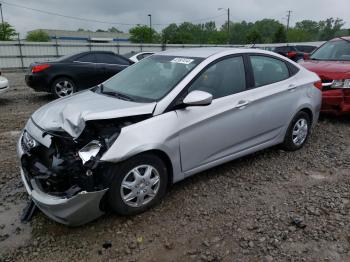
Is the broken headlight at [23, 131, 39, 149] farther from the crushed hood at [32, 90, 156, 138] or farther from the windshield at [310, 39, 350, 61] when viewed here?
the windshield at [310, 39, 350, 61]

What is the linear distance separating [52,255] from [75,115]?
1259mm

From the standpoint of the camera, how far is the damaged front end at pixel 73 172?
279 centimetres

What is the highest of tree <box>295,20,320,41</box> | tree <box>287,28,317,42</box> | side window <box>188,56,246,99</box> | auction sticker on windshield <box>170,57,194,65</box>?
tree <box>295,20,320,41</box>

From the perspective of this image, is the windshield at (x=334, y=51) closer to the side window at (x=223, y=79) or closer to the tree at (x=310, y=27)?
the side window at (x=223, y=79)

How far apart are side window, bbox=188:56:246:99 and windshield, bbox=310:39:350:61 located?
396 centimetres

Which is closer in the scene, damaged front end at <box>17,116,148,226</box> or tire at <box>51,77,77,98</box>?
damaged front end at <box>17,116,148,226</box>

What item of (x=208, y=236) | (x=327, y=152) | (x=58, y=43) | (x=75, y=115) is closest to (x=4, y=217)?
(x=75, y=115)

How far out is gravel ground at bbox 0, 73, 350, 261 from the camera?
2793 millimetres

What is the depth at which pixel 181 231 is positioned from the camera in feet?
10.1

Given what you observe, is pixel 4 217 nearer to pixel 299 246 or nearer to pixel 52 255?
pixel 52 255

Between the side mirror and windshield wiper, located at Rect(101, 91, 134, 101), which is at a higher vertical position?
the side mirror

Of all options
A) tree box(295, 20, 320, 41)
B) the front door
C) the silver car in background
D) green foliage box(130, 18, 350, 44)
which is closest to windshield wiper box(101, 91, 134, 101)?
the silver car in background

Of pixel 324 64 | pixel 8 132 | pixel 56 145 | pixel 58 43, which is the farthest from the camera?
pixel 58 43

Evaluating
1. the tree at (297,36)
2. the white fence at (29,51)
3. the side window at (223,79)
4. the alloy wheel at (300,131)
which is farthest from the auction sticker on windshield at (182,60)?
the tree at (297,36)
